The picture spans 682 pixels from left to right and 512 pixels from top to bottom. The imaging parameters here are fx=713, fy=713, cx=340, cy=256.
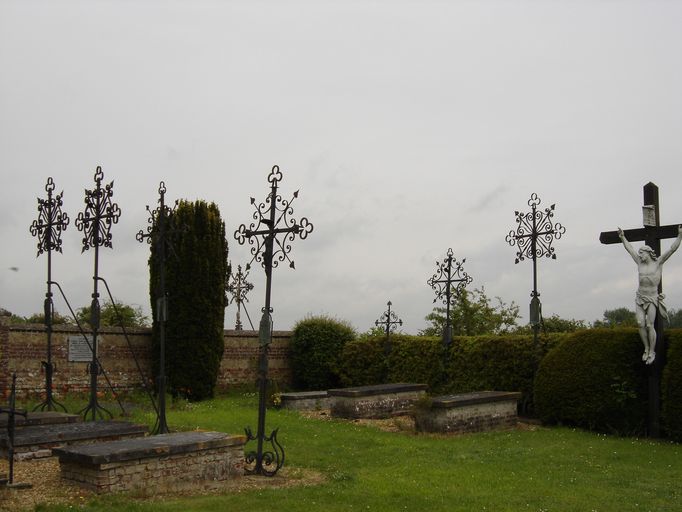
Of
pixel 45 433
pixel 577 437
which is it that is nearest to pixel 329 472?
pixel 45 433

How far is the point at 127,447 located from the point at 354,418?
787 cm

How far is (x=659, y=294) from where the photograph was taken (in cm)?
1334

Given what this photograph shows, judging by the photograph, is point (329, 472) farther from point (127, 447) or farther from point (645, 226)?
point (645, 226)

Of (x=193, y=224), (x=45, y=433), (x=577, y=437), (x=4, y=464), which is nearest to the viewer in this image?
(x=4, y=464)

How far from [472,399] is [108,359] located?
9.39 metres

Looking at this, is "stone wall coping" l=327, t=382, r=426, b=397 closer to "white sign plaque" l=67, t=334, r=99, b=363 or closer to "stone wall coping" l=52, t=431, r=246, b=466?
"white sign plaque" l=67, t=334, r=99, b=363

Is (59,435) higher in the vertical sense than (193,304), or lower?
lower

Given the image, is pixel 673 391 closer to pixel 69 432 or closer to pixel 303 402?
pixel 303 402

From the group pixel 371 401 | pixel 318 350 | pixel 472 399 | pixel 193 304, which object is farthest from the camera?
pixel 318 350

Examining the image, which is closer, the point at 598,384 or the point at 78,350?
the point at 598,384

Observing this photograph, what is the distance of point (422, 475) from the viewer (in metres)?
9.28

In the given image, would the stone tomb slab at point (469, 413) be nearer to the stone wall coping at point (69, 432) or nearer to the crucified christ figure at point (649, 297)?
the crucified christ figure at point (649, 297)

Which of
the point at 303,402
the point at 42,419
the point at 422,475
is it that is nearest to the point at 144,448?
the point at 422,475

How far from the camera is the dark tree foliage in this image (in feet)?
60.0
